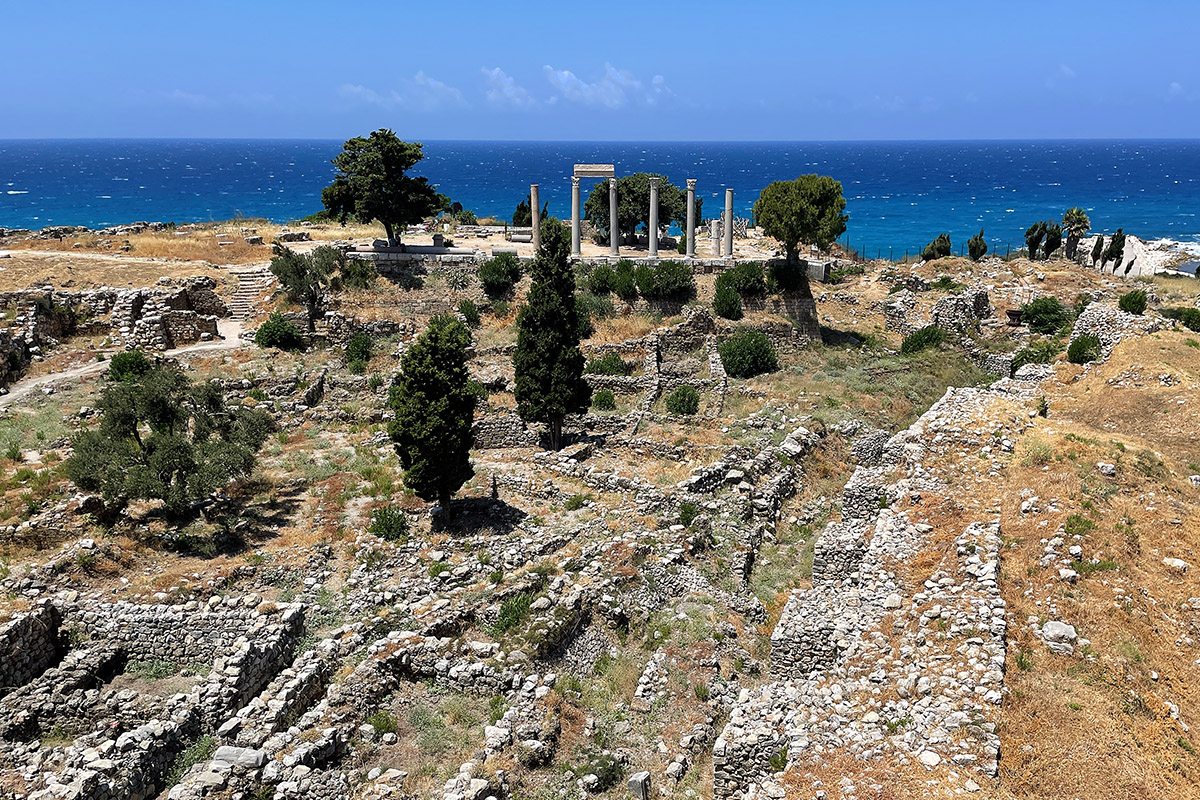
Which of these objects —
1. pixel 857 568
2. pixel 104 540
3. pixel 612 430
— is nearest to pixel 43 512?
pixel 104 540

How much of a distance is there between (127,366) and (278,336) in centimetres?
713

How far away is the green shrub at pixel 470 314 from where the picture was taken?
42.5 m

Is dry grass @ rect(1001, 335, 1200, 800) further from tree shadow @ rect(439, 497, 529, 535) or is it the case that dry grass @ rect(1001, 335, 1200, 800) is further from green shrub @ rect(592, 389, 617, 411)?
green shrub @ rect(592, 389, 617, 411)

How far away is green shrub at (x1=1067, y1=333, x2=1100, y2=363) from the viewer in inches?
1299

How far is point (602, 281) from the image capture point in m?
44.8

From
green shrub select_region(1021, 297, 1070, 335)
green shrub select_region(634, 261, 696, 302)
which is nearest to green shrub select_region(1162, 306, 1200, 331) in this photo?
green shrub select_region(1021, 297, 1070, 335)

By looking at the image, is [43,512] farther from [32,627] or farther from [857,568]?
[857,568]

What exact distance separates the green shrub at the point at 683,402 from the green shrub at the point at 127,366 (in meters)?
23.7

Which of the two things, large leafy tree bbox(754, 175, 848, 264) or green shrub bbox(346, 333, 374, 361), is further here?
large leafy tree bbox(754, 175, 848, 264)

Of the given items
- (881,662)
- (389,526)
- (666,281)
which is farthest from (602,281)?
(881,662)

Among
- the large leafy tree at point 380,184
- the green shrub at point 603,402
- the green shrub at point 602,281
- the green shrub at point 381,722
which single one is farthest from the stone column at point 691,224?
the green shrub at point 381,722

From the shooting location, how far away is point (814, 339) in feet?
145

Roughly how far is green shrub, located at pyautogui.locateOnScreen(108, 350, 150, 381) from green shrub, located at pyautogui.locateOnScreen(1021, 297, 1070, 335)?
48809mm

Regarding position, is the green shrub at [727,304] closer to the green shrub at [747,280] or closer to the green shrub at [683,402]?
the green shrub at [747,280]
